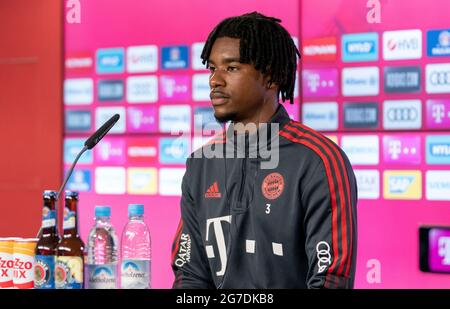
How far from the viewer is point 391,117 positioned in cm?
216

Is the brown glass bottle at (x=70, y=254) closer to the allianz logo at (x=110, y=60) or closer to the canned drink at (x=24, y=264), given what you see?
the canned drink at (x=24, y=264)

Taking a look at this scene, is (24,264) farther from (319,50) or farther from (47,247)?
(319,50)

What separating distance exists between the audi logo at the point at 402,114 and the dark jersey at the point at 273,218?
3.08ft

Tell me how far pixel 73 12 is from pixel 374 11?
3.82 ft

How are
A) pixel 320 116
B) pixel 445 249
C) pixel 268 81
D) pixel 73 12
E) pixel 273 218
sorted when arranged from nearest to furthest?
1. pixel 273 218
2. pixel 268 81
3. pixel 445 249
4. pixel 320 116
5. pixel 73 12

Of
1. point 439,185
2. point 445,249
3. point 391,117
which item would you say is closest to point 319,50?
point 391,117

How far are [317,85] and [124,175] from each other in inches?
31.7

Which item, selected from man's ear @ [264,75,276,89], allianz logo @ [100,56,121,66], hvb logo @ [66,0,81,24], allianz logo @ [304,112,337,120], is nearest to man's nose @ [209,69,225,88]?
man's ear @ [264,75,276,89]

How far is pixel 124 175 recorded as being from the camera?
2.47 meters

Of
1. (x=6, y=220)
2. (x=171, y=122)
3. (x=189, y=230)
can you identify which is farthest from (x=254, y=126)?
(x=6, y=220)

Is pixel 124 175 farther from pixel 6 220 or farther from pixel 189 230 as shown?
pixel 189 230

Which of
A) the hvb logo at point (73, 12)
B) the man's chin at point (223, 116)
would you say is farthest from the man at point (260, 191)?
the hvb logo at point (73, 12)

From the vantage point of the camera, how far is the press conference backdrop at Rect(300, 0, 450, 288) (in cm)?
211

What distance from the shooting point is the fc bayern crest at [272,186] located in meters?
1.22
